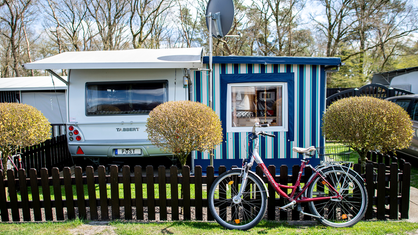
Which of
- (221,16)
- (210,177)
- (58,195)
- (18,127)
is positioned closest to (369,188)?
(210,177)

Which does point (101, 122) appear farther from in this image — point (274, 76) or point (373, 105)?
point (373, 105)

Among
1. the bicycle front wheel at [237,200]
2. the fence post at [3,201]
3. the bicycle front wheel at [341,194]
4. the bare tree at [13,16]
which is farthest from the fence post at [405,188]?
the bare tree at [13,16]

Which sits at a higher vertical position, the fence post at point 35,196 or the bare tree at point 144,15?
the bare tree at point 144,15

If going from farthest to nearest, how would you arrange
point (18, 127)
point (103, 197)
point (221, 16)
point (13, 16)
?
point (13, 16) < point (221, 16) < point (18, 127) < point (103, 197)

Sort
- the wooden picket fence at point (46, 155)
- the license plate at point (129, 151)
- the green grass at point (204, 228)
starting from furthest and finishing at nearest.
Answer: the license plate at point (129, 151) < the wooden picket fence at point (46, 155) < the green grass at point (204, 228)

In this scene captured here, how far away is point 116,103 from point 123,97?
0.64 ft

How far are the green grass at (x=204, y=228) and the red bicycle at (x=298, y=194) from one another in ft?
0.35

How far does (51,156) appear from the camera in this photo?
591 cm

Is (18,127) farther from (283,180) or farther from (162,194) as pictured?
(283,180)

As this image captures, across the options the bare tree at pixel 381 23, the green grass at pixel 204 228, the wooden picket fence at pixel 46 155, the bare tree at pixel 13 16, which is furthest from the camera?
the bare tree at pixel 13 16

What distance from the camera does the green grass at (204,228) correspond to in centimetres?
299

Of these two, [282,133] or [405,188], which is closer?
[405,188]

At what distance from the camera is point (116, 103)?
5.61 m

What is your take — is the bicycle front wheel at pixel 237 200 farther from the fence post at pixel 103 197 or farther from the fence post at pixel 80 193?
the fence post at pixel 80 193
